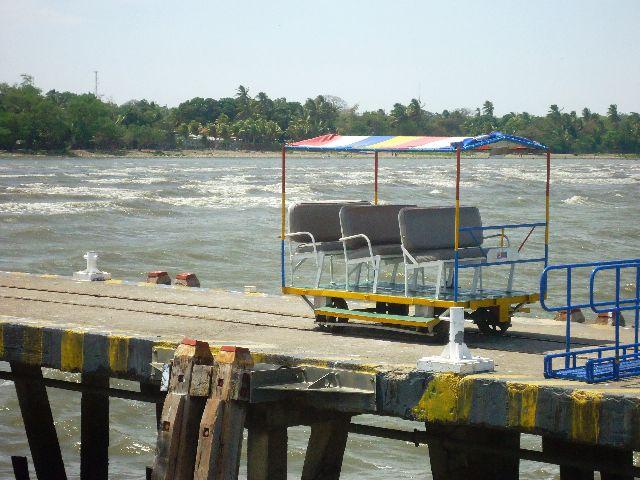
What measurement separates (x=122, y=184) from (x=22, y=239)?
35042mm

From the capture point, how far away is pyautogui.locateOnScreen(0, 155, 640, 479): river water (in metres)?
16.7

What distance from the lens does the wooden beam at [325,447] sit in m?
10.9

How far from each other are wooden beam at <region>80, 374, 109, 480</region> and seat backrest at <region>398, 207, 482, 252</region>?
3578 millimetres

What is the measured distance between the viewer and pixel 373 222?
43.3 ft

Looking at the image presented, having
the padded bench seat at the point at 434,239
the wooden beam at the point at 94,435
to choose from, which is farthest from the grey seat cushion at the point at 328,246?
the wooden beam at the point at 94,435

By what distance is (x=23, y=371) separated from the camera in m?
13.3

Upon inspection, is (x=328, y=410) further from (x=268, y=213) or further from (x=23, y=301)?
(x=268, y=213)

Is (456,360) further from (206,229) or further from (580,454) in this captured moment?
(206,229)

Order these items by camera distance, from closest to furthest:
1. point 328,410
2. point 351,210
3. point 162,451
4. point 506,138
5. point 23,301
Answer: point 162,451 → point 328,410 → point 506,138 → point 351,210 → point 23,301

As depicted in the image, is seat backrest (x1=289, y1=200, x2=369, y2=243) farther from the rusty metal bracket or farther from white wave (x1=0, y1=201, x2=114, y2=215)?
white wave (x1=0, y1=201, x2=114, y2=215)

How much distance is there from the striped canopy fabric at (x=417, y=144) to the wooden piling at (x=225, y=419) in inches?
123

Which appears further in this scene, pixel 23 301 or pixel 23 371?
pixel 23 301

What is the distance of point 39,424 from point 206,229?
101 ft

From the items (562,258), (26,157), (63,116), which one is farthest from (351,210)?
(63,116)
